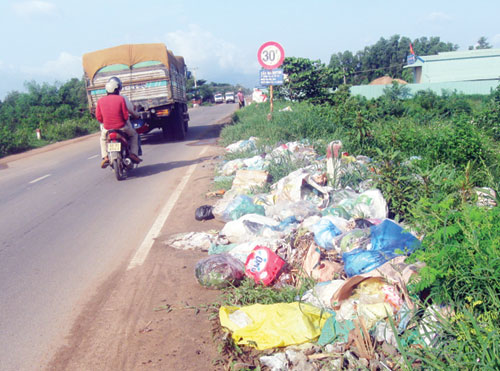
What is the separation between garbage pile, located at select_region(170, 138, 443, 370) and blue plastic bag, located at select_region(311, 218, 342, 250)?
1 cm

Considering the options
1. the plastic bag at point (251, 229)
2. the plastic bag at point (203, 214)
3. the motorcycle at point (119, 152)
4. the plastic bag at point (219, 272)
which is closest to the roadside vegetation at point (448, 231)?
the plastic bag at point (219, 272)

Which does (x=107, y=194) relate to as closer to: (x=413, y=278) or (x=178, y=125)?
(x=413, y=278)

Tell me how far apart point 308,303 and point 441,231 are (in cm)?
117

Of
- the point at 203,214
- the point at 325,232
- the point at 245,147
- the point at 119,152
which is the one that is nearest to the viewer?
the point at 325,232

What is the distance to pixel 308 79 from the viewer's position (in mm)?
24516

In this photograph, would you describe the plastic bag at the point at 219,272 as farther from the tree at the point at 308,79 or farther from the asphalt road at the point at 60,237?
the tree at the point at 308,79

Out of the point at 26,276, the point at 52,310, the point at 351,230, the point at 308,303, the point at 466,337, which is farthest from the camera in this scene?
the point at 26,276

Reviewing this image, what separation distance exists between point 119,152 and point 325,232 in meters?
6.13

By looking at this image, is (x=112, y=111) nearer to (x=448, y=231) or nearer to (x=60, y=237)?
(x=60, y=237)

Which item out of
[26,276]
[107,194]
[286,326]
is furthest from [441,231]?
[107,194]

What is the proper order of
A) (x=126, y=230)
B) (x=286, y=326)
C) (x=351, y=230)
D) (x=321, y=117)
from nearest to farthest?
(x=286, y=326) → (x=351, y=230) → (x=126, y=230) → (x=321, y=117)

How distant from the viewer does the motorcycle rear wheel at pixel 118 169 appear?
9.72 metres

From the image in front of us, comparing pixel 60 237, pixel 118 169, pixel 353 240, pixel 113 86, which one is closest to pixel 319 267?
pixel 353 240

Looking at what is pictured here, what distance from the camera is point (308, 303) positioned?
3.68 metres
